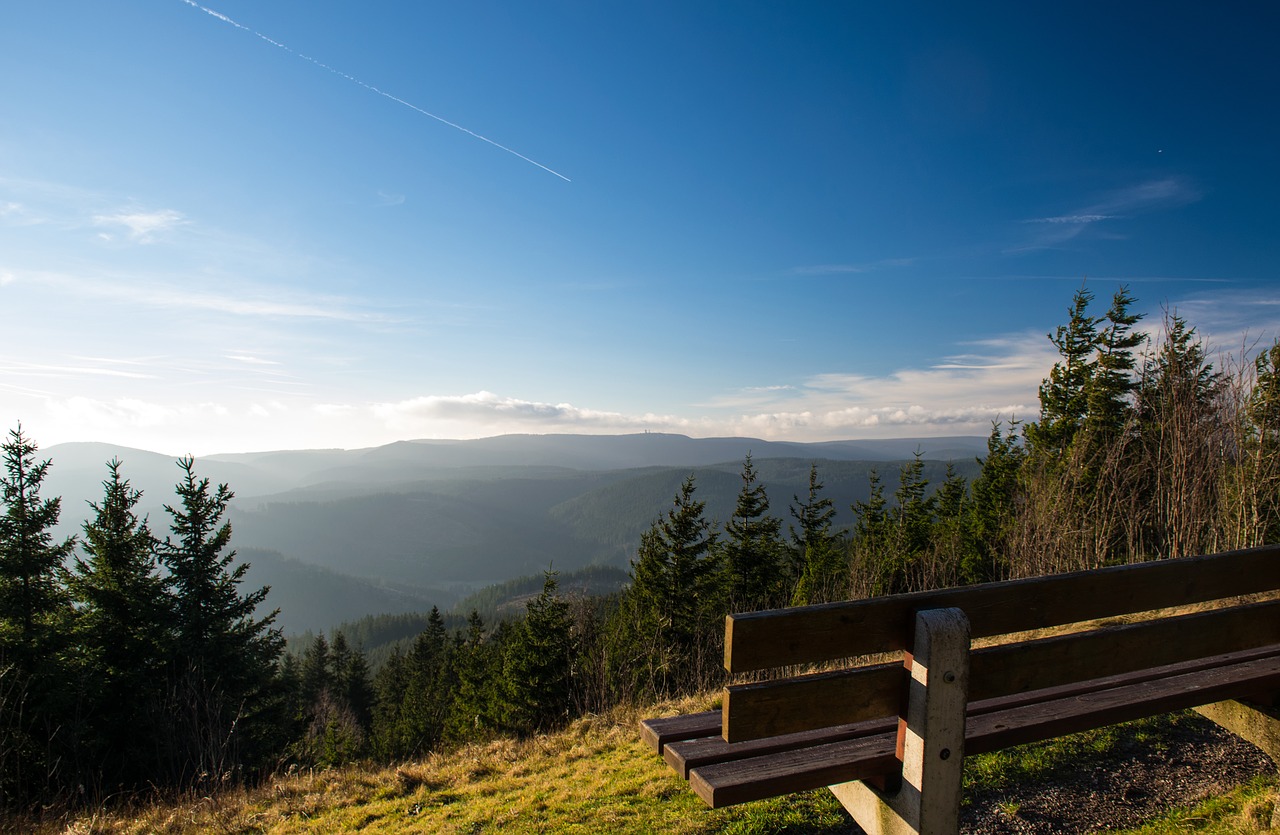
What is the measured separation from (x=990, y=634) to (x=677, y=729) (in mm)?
1591

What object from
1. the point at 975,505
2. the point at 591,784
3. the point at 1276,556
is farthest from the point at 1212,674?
the point at 975,505

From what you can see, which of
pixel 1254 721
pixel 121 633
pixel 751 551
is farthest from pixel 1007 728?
pixel 121 633

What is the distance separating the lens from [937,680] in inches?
85.9

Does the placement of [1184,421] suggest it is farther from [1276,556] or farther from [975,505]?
[975,505]

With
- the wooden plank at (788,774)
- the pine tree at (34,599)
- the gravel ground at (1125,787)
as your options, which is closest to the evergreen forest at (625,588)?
the pine tree at (34,599)

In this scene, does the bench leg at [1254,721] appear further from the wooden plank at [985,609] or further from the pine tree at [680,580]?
the pine tree at [680,580]

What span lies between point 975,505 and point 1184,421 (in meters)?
23.9

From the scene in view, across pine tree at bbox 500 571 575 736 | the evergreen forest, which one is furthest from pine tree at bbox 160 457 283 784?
pine tree at bbox 500 571 575 736

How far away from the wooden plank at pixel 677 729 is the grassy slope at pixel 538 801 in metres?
1.39

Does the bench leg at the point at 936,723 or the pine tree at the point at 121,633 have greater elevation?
the bench leg at the point at 936,723

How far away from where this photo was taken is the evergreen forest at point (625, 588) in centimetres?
975

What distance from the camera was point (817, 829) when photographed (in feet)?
12.7

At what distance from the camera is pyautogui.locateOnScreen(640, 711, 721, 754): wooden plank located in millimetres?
2918

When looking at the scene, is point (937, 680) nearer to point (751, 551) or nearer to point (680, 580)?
point (680, 580)
